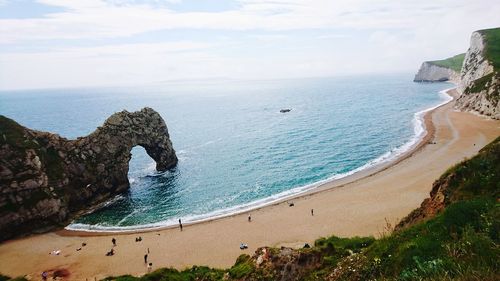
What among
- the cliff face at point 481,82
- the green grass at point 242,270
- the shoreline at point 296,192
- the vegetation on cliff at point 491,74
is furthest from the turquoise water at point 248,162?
the green grass at point 242,270

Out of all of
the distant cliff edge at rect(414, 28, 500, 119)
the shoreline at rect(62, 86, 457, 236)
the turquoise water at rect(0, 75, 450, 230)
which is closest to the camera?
the shoreline at rect(62, 86, 457, 236)

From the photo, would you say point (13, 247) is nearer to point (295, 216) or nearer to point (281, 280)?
point (295, 216)

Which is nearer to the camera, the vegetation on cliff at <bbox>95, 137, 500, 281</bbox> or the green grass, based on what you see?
the vegetation on cliff at <bbox>95, 137, 500, 281</bbox>

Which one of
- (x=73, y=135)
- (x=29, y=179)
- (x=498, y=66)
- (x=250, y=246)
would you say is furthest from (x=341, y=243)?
(x=73, y=135)

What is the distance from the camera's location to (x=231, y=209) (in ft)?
177

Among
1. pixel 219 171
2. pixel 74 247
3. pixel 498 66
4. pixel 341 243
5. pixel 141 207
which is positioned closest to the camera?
pixel 341 243

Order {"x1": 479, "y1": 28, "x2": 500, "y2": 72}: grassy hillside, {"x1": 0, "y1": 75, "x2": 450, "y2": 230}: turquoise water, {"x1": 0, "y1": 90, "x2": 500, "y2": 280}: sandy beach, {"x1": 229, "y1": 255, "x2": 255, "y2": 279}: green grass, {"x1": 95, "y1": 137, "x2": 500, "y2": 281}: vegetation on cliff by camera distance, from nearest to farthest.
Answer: {"x1": 95, "y1": 137, "x2": 500, "y2": 281}: vegetation on cliff
{"x1": 229, "y1": 255, "x2": 255, "y2": 279}: green grass
{"x1": 0, "y1": 90, "x2": 500, "y2": 280}: sandy beach
{"x1": 0, "y1": 75, "x2": 450, "y2": 230}: turquoise water
{"x1": 479, "y1": 28, "x2": 500, "y2": 72}: grassy hillside

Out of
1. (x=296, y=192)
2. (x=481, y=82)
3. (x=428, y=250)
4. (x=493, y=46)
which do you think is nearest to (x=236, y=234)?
(x=296, y=192)

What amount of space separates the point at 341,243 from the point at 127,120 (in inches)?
2086

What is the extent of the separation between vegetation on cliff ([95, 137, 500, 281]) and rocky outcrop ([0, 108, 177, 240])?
31103 mm

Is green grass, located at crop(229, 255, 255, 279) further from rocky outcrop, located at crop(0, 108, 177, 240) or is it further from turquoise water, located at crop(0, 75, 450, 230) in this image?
rocky outcrop, located at crop(0, 108, 177, 240)

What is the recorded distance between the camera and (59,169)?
5581 centimetres

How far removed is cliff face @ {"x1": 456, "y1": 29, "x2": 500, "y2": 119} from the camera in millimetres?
88625

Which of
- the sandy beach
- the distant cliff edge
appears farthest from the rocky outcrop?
the distant cliff edge
